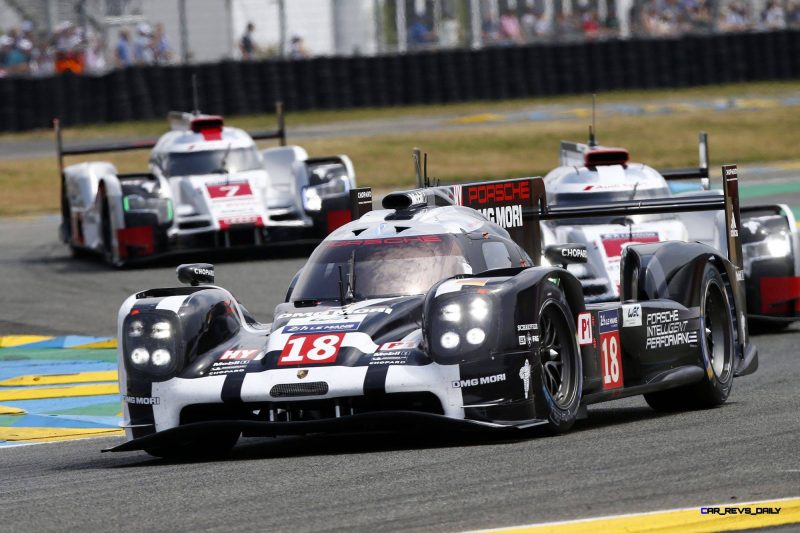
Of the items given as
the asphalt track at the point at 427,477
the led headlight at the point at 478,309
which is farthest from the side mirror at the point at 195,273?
the led headlight at the point at 478,309

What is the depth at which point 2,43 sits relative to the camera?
32469mm

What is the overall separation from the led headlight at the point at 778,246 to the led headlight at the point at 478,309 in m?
7.19

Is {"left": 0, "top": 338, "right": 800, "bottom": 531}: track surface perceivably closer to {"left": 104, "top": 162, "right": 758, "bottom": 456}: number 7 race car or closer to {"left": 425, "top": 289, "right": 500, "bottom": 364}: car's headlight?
{"left": 104, "top": 162, "right": 758, "bottom": 456}: number 7 race car

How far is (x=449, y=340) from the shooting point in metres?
7.38

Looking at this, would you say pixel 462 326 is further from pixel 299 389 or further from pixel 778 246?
pixel 778 246

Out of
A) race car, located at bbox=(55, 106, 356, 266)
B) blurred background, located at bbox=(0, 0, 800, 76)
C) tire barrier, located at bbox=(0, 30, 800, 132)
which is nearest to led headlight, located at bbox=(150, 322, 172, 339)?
race car, located at bbox=(55, 106, 356, 266)

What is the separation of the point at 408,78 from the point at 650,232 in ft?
69.7

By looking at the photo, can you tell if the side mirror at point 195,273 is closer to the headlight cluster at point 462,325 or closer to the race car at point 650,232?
the headlight cluster at point 462,325

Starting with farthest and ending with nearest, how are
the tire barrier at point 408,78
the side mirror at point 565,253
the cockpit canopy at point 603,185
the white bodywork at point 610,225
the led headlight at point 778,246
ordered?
the tire barrier at point 408,78, the cockpit canopy at point 603,185, the led headlight at point 778,246, the white bodywork at point 610,225, the side mirror at point 565,253

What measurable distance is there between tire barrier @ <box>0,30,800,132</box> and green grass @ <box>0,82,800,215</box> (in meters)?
0.38

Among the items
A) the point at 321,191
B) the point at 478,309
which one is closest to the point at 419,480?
the point at 478,309

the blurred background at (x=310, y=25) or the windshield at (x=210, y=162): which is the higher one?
the blurred background at (x=310, y=25)

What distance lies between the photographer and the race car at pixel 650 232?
13633 millimetres

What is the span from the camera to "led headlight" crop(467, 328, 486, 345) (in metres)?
7.37
